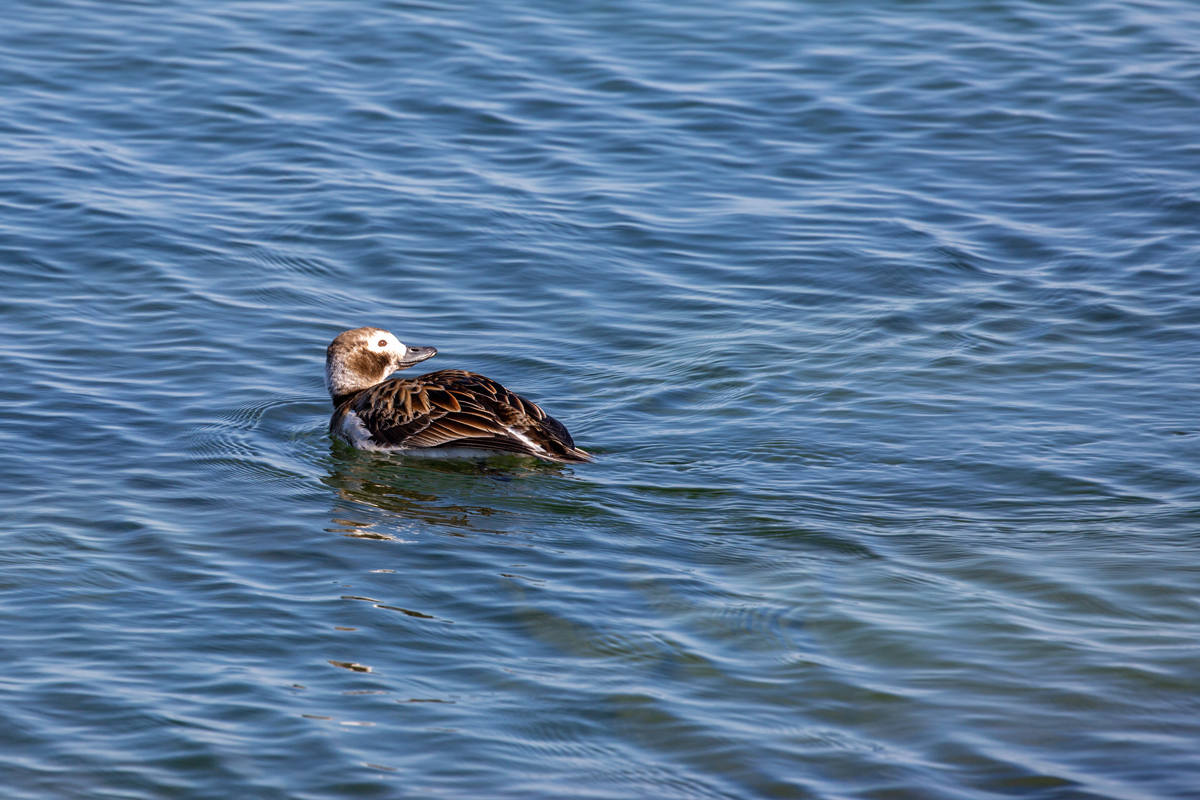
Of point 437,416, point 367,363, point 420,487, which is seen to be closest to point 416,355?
point 367,363

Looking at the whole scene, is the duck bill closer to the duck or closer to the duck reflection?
the duck

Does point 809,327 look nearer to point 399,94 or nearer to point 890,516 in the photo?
point 890,516

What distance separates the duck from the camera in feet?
29.7

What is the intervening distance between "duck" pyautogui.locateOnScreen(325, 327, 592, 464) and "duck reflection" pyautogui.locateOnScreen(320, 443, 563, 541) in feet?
0.28

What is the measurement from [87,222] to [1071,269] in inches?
336

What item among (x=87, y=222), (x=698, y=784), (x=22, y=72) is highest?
(x=22, y=72)

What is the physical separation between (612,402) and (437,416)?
1.45m

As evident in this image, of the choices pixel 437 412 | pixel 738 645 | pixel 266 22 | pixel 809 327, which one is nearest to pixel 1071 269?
pixel 809 327

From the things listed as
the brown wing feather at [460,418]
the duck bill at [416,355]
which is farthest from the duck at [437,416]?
the duck bill at [416,355]

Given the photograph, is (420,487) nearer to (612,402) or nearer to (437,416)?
(437,416)

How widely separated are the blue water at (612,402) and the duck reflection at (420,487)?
0.04 meters

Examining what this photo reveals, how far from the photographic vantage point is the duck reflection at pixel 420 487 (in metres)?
8.32

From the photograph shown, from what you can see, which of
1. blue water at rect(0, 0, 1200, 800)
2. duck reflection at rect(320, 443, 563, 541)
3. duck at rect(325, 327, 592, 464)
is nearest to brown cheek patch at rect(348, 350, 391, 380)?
duck at rect(325, 327, 592, 464)

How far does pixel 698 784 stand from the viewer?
5879mm
